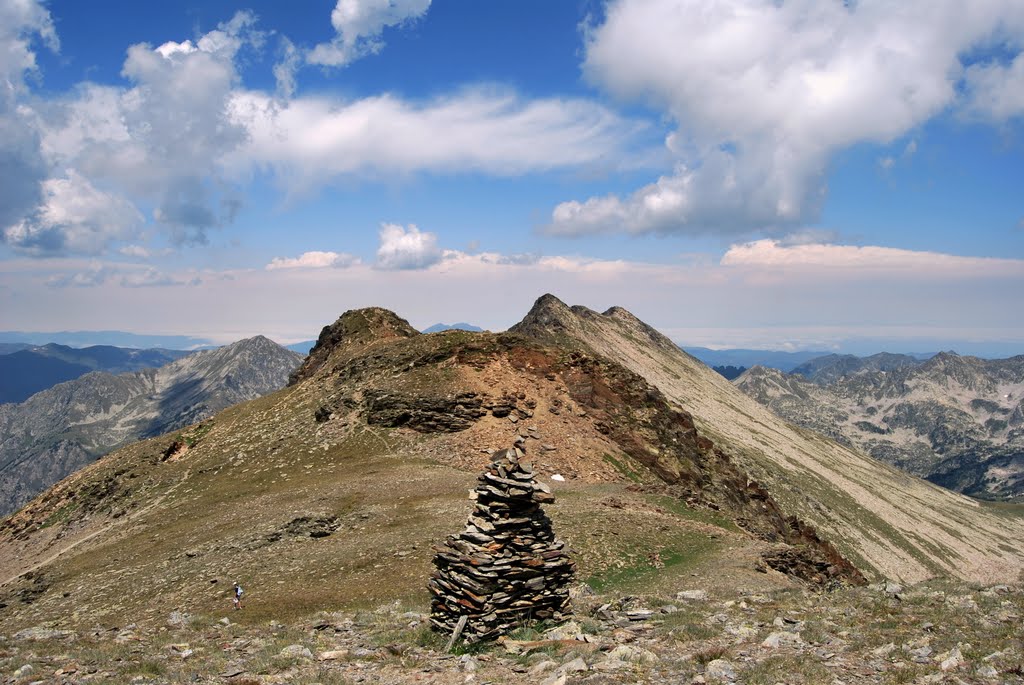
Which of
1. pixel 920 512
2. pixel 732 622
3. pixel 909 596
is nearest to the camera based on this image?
pixel 732 622

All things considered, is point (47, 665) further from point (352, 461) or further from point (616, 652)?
point (352, 461)

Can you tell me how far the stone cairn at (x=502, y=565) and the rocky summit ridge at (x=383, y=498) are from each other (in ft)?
6.82

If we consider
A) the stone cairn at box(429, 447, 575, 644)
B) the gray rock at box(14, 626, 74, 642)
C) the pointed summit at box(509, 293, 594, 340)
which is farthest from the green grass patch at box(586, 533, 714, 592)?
the pointed summit at box(509, 293, 594, 340)

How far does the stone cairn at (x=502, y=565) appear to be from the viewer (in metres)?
17.8

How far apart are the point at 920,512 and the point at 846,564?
354 ft

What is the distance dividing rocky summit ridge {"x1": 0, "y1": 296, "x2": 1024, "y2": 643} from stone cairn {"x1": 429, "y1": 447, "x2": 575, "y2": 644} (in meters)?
2.08

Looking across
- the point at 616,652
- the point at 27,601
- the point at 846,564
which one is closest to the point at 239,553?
the point at 27,601

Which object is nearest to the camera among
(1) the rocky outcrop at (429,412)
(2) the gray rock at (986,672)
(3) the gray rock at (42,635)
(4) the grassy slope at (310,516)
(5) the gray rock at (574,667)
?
(2) the gray rock at (986,672)

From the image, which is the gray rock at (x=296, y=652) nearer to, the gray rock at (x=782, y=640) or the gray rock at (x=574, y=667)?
the gray rock at (x=574, y=667)

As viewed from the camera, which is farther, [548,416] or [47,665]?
[548,416]

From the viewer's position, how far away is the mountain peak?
253ft

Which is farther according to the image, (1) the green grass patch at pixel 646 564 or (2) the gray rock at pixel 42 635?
(1) the green grass patch at pixel 646 564

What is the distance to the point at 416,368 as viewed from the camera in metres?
58.1

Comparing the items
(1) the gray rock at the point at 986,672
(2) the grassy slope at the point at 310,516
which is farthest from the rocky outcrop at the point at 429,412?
(1) the gray rock at the point at 986,672
